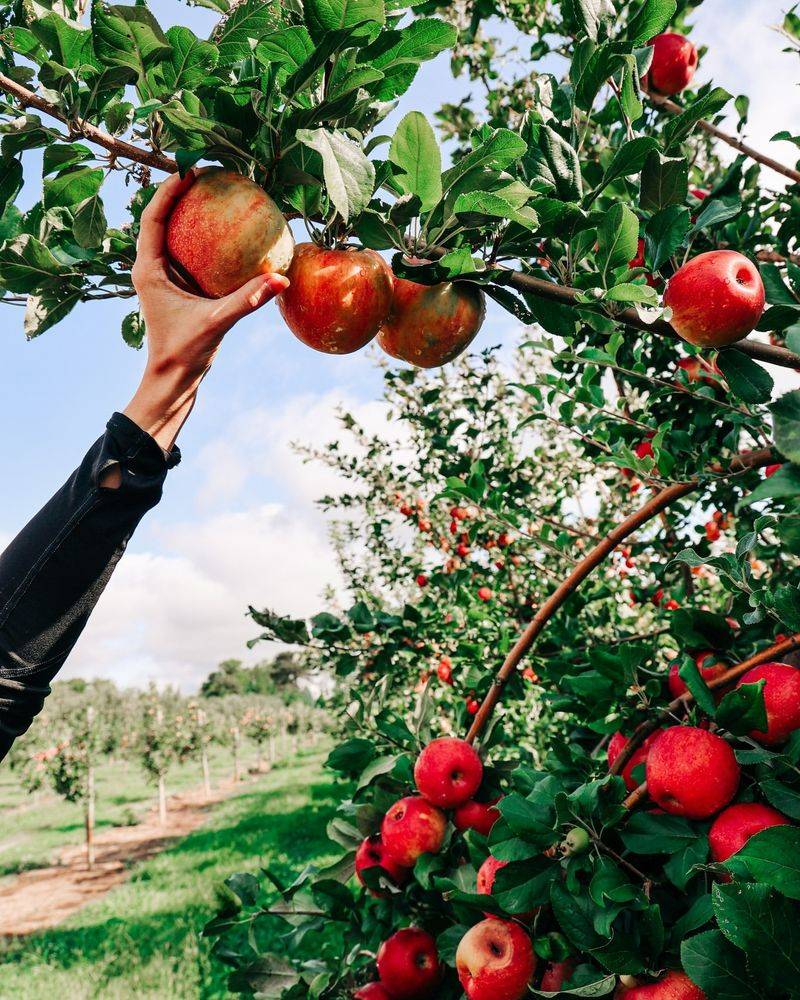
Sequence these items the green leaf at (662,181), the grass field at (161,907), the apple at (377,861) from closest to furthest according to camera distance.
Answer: the green leaf at (662,181)
the apple at (377,861)
the grass field at (161,907)

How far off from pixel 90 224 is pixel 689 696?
1.39 meters

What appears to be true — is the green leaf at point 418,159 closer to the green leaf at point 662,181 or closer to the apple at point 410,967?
the green leaf at point 662,181

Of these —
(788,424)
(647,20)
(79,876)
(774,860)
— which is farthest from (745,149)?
(79,876)

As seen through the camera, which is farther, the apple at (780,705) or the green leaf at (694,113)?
the apple at (780,705)

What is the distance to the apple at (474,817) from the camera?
1.71m

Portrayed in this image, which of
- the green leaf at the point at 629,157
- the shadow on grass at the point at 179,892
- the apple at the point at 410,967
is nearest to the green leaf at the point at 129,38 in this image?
the green leaf at the point at 629,157

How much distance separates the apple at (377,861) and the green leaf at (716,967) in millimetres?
936

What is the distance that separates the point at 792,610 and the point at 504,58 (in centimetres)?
399

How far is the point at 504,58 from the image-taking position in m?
3.98

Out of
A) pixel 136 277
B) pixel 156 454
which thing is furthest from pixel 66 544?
pixel 136 277

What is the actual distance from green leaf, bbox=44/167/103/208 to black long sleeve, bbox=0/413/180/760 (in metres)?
0.40

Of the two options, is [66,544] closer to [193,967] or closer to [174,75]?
[174,75]

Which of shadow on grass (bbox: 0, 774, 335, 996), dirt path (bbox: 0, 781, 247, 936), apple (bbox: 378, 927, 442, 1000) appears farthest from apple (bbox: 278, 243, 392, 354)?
dirt path (bbox: 0, 781, 247, 936)

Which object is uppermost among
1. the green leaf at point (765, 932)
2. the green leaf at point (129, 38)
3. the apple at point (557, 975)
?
the green leaf at point (129, 38)
